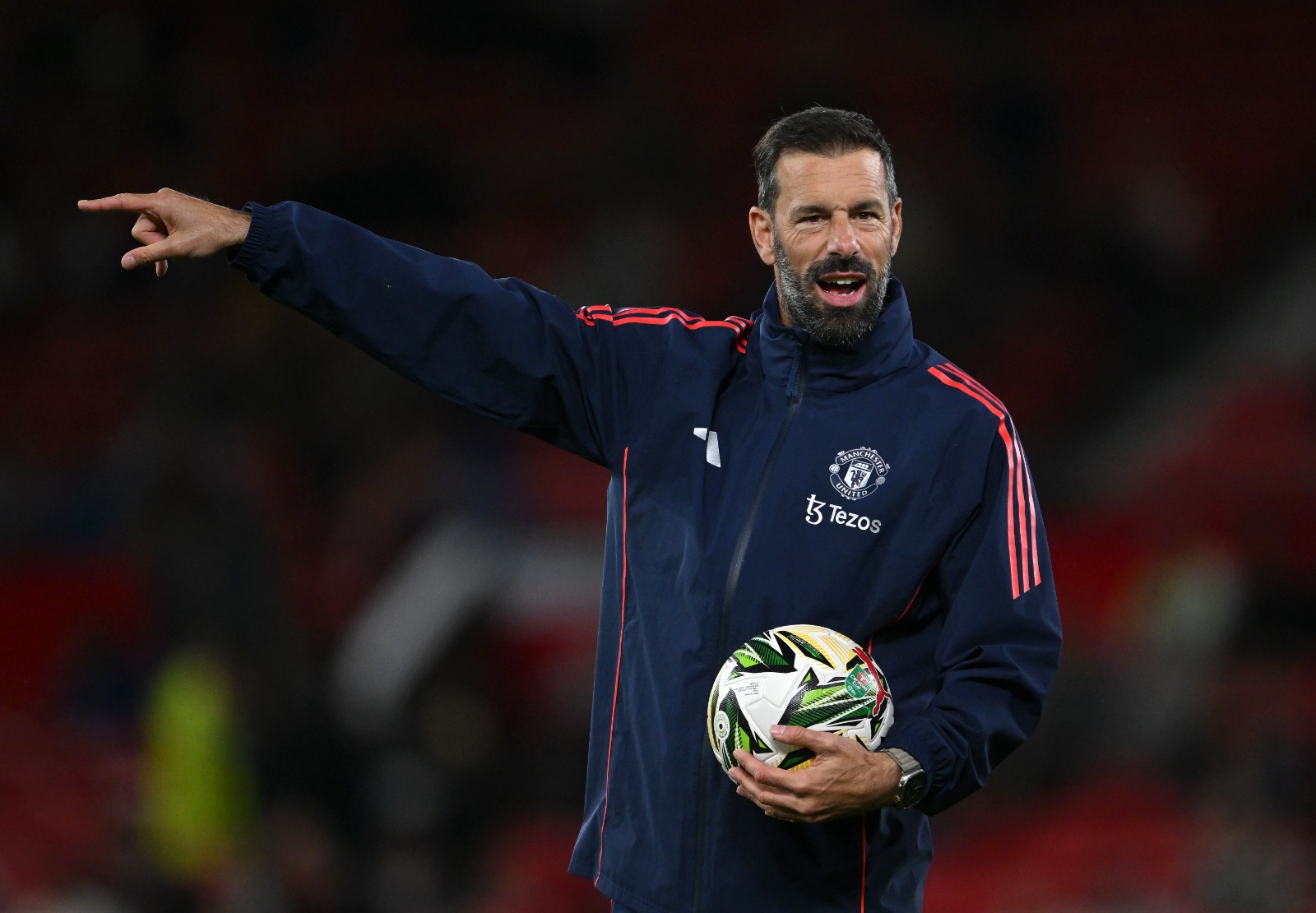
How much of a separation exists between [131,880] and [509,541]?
307cm

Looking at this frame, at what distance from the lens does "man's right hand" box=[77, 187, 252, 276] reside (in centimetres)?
278

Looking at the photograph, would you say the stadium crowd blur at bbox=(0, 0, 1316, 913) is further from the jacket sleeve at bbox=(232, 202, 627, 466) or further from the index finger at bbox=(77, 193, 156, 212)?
the index finger at bbox=(77, 193, 156, 212)

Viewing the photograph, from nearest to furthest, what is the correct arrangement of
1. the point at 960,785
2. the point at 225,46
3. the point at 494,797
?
the point at 960,785, the point at 494,797, the point at 225,46

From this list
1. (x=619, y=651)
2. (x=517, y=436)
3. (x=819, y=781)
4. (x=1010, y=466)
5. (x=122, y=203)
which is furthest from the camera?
(x=517, y=436)

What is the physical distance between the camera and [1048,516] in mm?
9391

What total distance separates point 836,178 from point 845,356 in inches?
12.7

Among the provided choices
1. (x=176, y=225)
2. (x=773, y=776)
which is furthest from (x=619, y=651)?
(x=176, y=225)

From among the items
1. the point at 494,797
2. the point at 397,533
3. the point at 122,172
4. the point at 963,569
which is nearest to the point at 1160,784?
the point at 494,797

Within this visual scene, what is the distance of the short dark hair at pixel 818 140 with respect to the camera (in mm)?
2959

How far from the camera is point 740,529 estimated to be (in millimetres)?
2855

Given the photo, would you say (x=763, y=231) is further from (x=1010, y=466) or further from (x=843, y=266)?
(x=1010, y=466)

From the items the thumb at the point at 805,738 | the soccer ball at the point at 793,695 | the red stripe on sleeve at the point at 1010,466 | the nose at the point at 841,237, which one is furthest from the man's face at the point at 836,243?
the thumb at the point at 805,738

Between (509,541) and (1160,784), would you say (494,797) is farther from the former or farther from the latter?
(1160,784)

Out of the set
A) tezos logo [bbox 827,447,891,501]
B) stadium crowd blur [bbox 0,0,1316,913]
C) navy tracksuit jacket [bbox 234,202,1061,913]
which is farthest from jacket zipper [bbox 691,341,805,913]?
stadium crowd blur [bbox 0,0,1316,913]
